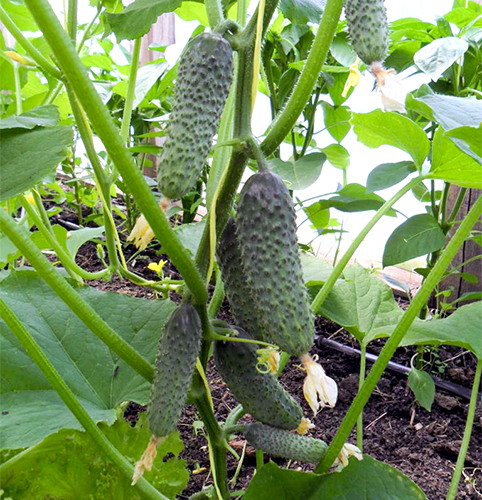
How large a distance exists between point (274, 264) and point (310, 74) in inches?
7.9

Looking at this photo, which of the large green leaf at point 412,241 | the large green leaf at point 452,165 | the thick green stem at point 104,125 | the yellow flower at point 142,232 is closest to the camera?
the thick green stem at point 104,125

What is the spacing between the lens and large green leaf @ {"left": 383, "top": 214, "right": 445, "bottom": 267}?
4.51ft

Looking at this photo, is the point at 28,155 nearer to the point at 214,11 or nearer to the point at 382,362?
the point at 214,11

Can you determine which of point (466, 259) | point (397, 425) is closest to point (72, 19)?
point (397, 425)

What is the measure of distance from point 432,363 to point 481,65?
0.84 meters

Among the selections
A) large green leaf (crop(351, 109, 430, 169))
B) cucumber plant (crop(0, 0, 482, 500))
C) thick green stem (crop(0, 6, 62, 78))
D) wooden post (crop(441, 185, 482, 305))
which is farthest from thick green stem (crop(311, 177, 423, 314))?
wooden post (crop(441, 185, 482, 305))

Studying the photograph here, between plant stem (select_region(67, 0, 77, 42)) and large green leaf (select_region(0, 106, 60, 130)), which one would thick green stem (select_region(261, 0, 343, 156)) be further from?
plant stem (select_region(67, 0, 77, 42))

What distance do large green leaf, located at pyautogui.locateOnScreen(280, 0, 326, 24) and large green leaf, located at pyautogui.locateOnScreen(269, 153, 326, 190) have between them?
14.6 inches

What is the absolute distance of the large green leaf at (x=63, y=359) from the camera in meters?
0.82

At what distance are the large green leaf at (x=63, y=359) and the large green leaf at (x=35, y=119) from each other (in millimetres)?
249

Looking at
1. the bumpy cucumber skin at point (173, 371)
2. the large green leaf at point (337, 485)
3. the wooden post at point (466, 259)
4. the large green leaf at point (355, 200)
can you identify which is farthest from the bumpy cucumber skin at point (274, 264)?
the wooden post at point (466, 259)

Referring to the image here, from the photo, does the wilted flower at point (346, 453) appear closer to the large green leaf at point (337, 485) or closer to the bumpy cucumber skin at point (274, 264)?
the large green leaf at point (337, 485)

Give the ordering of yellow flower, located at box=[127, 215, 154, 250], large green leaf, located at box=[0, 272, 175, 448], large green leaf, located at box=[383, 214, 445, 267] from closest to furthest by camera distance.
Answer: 1. yellow flower, located at box=[127, 215, 154, 250]
2. large green leaf, located at box=[0, 272, 175, 448]
3. large green leaf, located at box=[383, 214, 445, 267]

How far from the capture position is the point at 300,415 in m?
0.79
